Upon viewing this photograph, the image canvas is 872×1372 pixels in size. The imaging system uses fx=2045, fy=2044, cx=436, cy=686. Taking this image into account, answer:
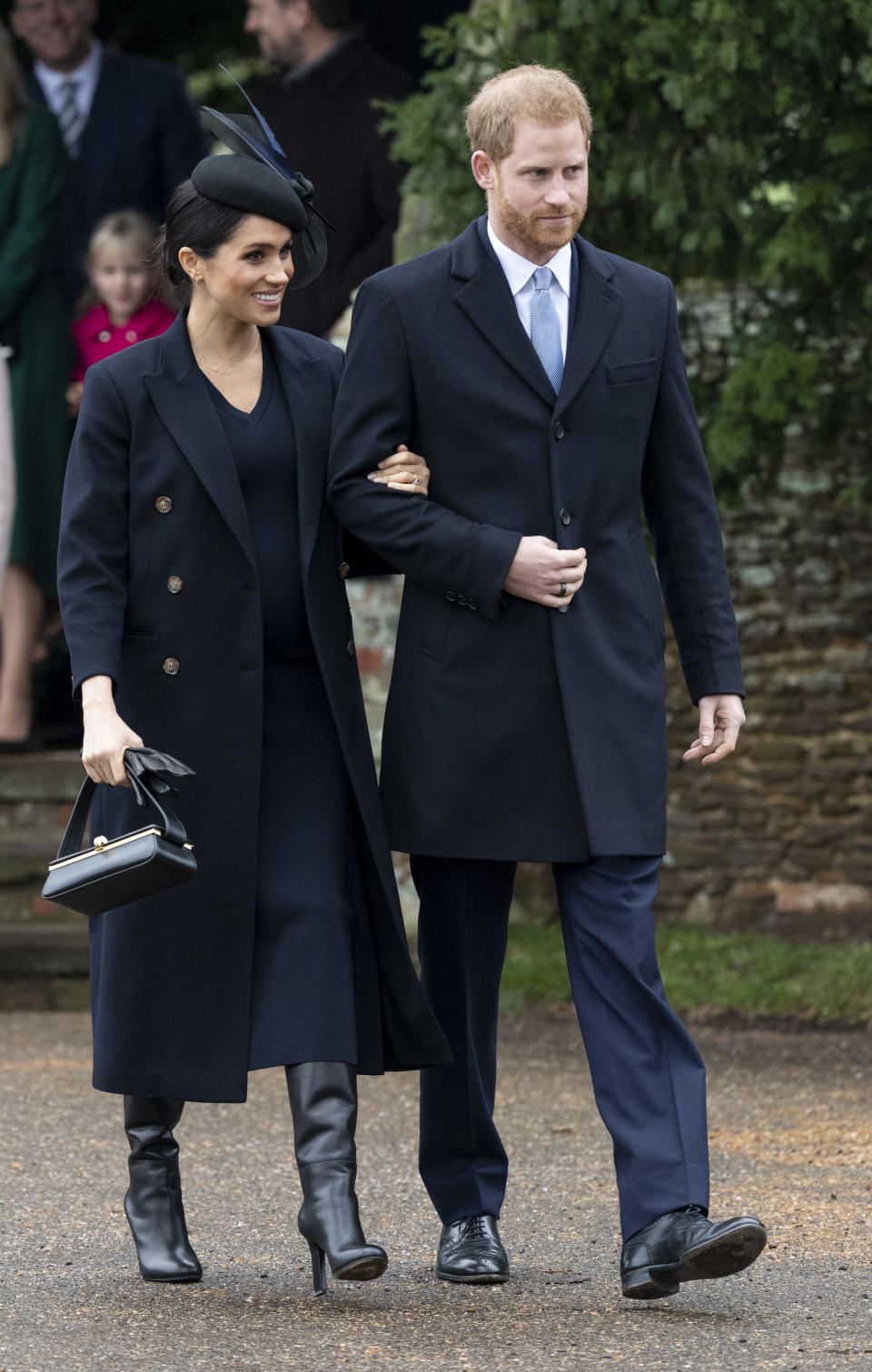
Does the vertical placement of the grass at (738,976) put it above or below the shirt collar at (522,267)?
below

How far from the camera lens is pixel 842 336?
6746mm

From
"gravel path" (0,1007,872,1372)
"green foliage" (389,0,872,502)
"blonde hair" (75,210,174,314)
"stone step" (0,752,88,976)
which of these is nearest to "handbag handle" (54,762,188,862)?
"gravel path" (0,1007,872,1372)

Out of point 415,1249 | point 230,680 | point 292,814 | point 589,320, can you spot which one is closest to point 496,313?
point 589,320

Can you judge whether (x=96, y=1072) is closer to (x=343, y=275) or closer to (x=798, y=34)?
(x=798, y=34)

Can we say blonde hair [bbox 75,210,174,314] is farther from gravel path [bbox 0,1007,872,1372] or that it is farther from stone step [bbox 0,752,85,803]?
gravel path [bbox 0,1007,872,1372]

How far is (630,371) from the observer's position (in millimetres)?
3375

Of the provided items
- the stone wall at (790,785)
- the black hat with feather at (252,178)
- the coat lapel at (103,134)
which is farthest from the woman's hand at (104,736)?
the stone wall at (790,785)

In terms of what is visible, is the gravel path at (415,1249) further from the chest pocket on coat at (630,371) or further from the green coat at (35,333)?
the green coat at (35,333)

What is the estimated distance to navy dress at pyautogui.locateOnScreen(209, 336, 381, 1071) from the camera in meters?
3.29

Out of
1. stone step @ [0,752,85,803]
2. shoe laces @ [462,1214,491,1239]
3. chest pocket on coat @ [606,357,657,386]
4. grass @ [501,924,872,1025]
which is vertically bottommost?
grass @ [501,924,872,1025]

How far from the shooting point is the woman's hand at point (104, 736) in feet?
10.4

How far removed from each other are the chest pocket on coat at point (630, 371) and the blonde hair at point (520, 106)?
0.37 metres

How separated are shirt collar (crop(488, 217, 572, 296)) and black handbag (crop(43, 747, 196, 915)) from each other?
981mm

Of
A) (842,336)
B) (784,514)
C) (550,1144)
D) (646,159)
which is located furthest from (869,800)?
(550,1144)
